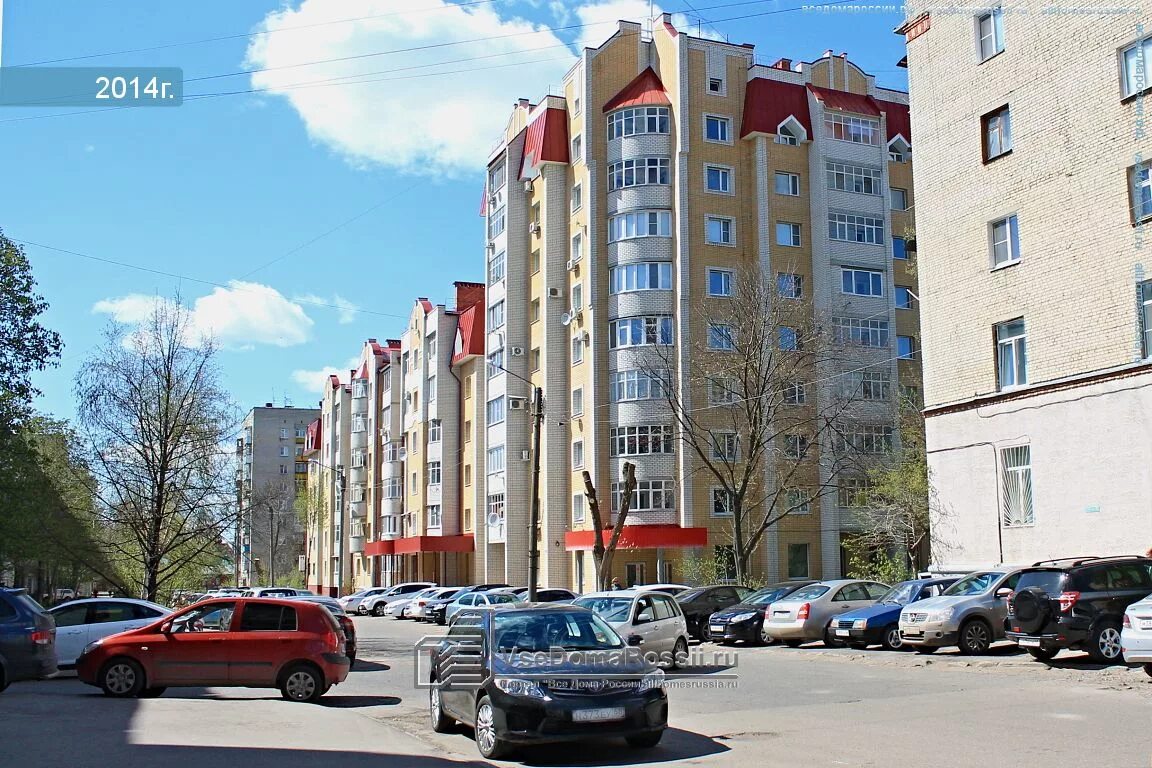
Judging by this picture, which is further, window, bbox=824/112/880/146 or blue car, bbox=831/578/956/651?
window, bbox=824/112/880/146

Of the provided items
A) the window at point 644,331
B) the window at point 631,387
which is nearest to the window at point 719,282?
the window at point 644,331

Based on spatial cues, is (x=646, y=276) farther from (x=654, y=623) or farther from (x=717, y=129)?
(x=654, y=623)

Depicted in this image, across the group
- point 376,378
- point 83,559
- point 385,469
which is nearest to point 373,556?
point 385,469

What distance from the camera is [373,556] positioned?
80.0 meters

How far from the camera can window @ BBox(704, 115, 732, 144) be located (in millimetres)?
49594

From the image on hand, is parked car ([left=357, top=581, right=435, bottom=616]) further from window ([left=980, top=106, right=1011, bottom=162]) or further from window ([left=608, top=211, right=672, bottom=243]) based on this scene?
window ([left=980, top=106, right=1011, bottom=162])

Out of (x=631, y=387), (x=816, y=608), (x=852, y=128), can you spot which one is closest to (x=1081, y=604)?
(x=816, y=608)

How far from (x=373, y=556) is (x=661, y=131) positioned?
43474 millimetres

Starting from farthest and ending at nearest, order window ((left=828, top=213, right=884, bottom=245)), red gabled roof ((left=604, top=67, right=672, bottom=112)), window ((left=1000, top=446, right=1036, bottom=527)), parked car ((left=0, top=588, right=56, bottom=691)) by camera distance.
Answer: window ((left=828, top=213, right=884, bottom=245)) < red gabled roof ((left=604, top=67, right=672, bottom=112)) < window ((left=1000, top=446, right=1036, bottom=527)) < parked car ((left=0, top=588, right=56, bottom=691))

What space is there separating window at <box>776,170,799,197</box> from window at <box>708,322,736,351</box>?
10912 mm

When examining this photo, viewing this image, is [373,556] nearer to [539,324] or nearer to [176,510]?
[539,324]

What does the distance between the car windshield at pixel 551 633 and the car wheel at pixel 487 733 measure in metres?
0.61

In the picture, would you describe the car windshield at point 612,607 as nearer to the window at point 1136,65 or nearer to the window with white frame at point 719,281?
the window at point 1136,65

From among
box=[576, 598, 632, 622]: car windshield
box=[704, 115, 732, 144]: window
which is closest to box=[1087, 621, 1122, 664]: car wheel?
box=[576, 598, 632, 622]: car windshield
